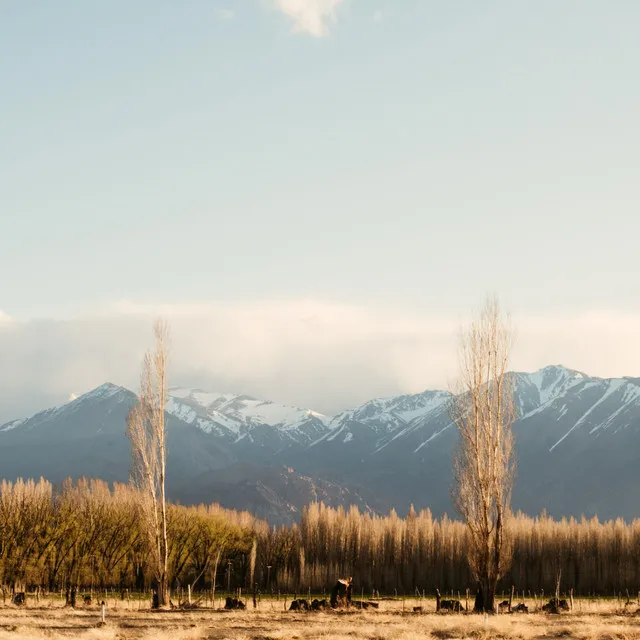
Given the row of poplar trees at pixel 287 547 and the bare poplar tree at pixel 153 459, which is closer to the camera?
the bare poplar tree at pixel 153 459

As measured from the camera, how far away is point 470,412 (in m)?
46.4

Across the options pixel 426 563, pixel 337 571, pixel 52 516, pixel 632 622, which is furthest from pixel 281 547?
pixel 632 622

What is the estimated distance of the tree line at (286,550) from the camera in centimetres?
8631

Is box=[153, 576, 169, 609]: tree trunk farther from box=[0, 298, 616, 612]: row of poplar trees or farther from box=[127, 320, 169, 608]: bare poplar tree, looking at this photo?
box=[0, 298, 616, 612]: row of poplar trees

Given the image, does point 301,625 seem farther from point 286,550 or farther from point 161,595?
point 286,550

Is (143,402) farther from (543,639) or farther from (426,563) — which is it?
(426,563)

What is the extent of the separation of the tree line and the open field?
125 ft

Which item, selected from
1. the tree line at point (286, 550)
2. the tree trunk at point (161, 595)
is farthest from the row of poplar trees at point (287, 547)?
the tree trunk at point (161, 595)

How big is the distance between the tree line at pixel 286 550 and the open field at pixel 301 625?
38226 millimetres

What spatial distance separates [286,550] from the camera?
10156 cm

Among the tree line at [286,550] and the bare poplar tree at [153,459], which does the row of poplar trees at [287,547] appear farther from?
the bare poplar tree at [153,459]

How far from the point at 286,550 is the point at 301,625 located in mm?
64614

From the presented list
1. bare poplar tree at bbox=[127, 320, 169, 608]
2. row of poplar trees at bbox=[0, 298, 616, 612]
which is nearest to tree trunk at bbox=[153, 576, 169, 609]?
bare poplar tree at bbox=[127, 320, 169, 608]

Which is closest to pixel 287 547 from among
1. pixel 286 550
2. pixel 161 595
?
pixel 286 550
